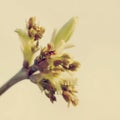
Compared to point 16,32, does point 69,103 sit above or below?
below

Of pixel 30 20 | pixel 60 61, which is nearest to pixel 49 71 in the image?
pixel 60 61

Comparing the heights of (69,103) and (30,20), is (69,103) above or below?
below

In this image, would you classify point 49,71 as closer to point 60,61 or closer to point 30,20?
point 60,61

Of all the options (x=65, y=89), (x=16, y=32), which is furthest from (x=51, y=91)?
(x=16, y=32)

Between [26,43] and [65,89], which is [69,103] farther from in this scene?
[26,43]

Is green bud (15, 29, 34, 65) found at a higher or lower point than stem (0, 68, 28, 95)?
higher

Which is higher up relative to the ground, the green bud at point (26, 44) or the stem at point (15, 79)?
the green bud at point (26, 44)
